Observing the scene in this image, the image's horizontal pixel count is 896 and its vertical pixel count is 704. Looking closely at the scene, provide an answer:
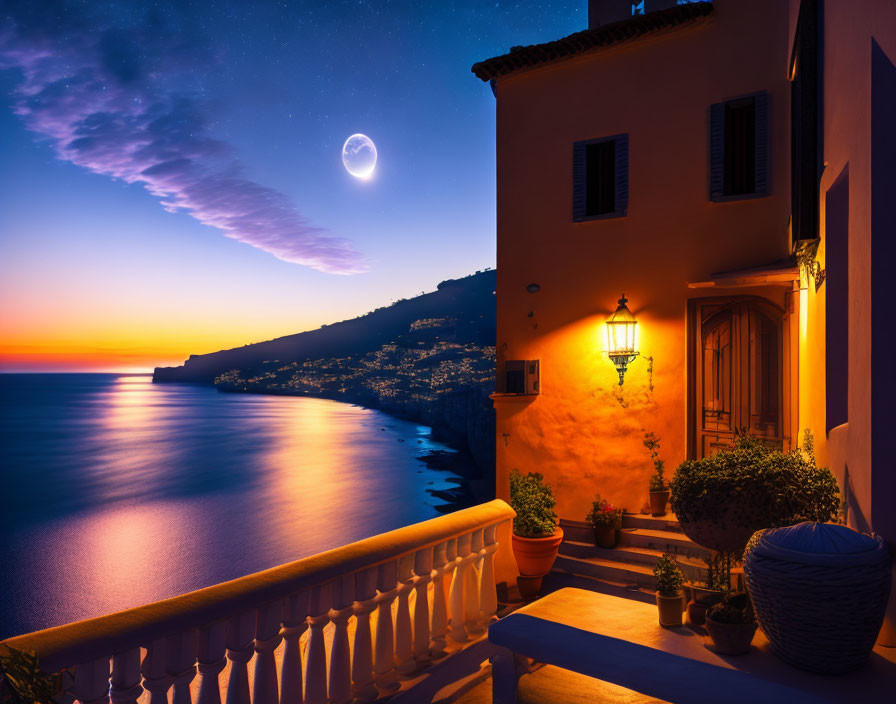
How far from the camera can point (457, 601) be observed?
375 centimetres

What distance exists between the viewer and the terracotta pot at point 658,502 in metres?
7.80

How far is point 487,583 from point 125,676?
2350 mm

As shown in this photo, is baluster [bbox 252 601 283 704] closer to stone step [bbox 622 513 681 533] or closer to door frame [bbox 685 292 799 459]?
stone step [bbox 622 513 681 533]

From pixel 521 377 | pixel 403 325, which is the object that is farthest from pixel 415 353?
pixel 521 377

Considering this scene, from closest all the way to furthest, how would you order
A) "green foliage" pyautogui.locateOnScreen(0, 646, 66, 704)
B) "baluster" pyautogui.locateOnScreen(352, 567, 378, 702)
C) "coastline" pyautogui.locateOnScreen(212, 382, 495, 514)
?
"green foliage" pyautogui.locateOnScreen(0, 646, 66, 704)
"baluster" pyautogui.locateOnScreen(352, 567, 378, 702)
"coastline" pyautogui.locateOnScreen(212, 382, 495, 514)

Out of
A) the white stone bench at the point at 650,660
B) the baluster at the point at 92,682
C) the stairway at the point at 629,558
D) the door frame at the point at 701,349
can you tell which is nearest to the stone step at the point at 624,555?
the stairway at the point at 629,558

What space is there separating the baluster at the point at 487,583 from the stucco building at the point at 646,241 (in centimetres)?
376

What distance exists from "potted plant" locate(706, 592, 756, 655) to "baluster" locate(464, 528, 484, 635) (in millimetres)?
1823

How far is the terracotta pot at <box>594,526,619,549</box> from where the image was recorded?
756 centimetres

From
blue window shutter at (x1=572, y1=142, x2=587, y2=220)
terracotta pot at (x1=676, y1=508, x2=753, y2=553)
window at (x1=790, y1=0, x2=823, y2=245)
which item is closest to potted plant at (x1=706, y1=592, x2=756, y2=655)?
terracotta pot at (x1=676, y1=508, x2=753, y2=553)

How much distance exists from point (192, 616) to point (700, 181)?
7.74 metres

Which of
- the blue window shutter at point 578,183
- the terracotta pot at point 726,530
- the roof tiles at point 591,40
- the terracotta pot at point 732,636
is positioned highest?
the roof tiles at point 591,40

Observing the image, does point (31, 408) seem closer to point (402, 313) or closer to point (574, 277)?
point (402, 313)

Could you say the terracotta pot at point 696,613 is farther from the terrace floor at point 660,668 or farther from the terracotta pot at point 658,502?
the terracotta pot at point 658,502
